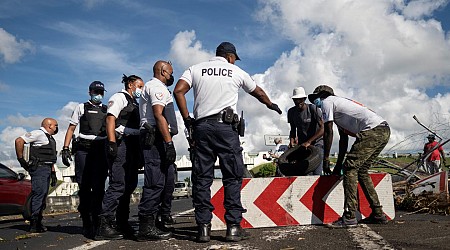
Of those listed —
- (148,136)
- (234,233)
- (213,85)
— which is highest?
(213,85)

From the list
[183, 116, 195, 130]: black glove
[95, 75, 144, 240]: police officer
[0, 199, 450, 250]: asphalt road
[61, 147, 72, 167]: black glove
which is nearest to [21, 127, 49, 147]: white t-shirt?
[61, 147, 72, 167]: black glove

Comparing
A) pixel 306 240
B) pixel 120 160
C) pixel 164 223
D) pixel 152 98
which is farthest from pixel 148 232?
pixel 306 240

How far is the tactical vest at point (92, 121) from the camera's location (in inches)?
231

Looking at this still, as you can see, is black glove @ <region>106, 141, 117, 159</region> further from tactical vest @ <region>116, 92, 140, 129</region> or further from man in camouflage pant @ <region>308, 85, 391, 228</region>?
man in camouflage pant @ <region>308, 85, 391, 228</region>

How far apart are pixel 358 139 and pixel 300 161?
118cm

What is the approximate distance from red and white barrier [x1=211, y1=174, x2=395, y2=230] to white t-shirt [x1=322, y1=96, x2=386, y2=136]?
741mm

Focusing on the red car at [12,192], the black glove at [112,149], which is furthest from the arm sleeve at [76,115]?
the red car at [12,192]

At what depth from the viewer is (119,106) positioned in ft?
17.0

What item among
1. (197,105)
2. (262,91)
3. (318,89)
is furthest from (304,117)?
(197,105)

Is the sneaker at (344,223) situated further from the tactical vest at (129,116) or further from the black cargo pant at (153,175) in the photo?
the tactical vest at (129,116)

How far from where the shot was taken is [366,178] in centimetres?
538

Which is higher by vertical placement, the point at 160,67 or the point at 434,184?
the point at 160,67

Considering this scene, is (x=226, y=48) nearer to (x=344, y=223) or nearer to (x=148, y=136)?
(x=148, y=136)

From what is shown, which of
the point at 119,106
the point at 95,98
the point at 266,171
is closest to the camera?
the point at 119,106
